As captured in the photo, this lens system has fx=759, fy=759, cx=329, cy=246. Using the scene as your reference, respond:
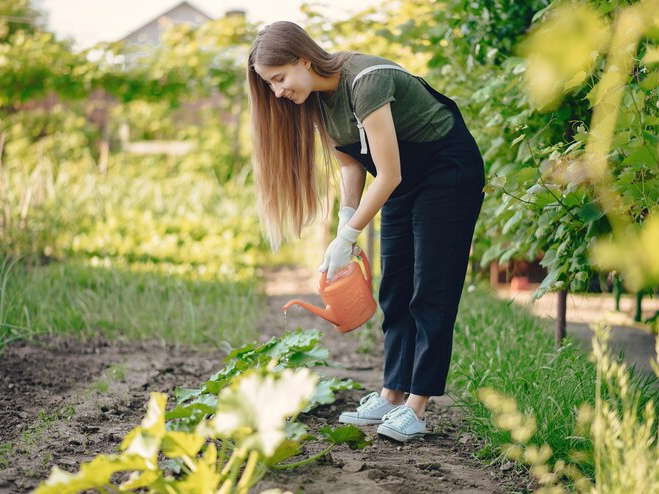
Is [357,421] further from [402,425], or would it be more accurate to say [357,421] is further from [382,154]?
[382,154]

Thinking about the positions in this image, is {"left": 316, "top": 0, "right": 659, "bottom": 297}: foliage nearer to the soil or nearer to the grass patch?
the soil

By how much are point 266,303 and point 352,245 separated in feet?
8.92

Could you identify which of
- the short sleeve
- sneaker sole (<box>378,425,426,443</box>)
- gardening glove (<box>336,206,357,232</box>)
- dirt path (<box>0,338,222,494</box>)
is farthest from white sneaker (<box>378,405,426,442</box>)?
the short sleeve

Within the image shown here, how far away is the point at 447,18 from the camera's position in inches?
136

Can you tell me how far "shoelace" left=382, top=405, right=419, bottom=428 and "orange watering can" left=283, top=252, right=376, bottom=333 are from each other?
11.4 inches

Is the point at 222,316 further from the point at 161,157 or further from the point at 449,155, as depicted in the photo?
the point at 161,157

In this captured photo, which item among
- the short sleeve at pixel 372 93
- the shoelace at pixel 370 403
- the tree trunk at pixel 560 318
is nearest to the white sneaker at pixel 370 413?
the shoelace at pixel 370 403

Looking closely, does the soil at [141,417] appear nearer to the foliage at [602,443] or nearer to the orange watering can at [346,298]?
the foliage at [602,443]

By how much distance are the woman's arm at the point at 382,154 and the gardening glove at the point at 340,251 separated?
4.2 inches

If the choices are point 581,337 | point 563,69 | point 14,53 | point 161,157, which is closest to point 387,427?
point 563,69

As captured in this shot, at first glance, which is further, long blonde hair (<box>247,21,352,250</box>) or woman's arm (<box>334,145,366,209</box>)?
woman's arm (<box>334,145,366,209</box>)

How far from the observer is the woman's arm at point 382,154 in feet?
6.90

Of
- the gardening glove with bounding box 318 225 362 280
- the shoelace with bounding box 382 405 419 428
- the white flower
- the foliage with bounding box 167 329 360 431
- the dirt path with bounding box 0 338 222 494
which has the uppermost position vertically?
the gardening glove with bounding box 318 225 362 280

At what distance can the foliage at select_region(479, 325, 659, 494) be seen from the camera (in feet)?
4.39
